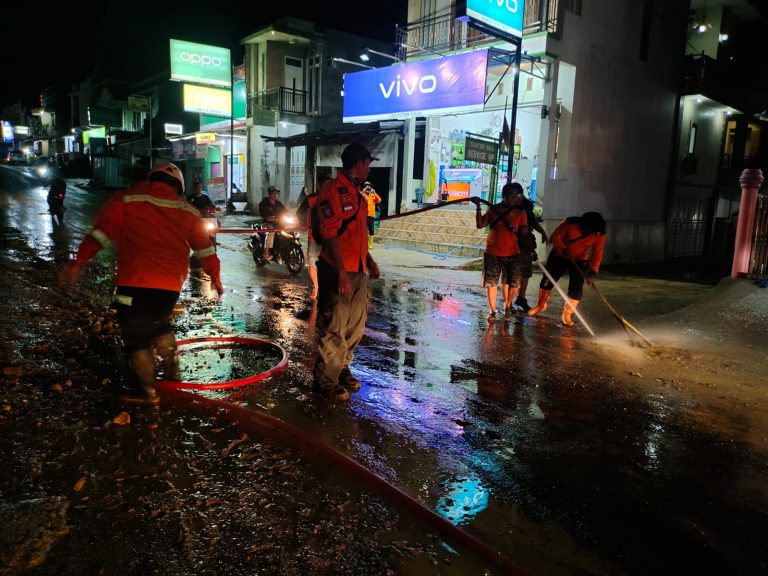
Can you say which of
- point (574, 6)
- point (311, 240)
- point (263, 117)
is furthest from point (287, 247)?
point (263, 117)

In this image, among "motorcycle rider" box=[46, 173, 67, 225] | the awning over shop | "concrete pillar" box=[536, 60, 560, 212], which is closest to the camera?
"concrete pillar" box=[536, 60, 560, 212]

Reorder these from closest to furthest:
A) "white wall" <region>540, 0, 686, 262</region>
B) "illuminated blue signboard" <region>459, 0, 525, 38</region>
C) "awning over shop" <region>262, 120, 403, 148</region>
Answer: "illuminated blue signboard" <region>459, 0, 525, 38</region> → "white wall" <region>540, 0, 686, 262</region> → "awning over shop" <region>262, 120, 403, 148</region>

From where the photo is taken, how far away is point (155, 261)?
12.3ft

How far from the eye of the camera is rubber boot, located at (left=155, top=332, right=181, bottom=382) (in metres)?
4.10

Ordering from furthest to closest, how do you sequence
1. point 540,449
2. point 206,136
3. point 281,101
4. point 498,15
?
point 206,136 → point 281,101 → point 498,15 → point 540,449

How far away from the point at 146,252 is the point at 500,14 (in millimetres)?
11085

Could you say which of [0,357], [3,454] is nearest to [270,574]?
[3,454]

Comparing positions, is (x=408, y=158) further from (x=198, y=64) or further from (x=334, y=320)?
(x=198, y=64)

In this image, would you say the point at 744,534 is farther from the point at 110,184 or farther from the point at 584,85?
the point at 110,184

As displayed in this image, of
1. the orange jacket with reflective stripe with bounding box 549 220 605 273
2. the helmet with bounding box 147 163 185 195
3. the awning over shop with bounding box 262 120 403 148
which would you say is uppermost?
the awning over shop with bounding box 262 120 403 148

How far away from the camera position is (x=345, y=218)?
160 inches

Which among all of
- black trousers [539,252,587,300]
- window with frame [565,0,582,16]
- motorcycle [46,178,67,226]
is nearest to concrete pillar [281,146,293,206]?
motorcycle [46,178,67,226]

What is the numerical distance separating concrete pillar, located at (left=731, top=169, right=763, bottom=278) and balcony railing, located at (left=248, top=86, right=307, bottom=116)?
70.0 ft

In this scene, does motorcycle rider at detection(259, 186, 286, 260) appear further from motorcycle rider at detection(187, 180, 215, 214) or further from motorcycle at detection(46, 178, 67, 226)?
motorcycle at detection(46, 178, 67, 226)
